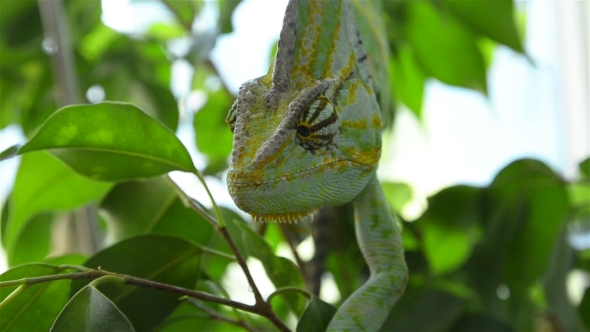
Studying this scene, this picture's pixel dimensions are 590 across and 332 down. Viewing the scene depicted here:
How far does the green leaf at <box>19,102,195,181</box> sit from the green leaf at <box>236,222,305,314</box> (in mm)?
→ 105

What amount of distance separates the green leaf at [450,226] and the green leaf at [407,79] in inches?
13.2

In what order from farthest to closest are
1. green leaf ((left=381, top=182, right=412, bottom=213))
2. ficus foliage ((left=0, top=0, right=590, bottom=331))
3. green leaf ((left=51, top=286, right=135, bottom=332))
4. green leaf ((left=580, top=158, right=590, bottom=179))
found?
green leaf ((left=381, top=182, right=412, bottom=213)) < green leaf ((left=580, top=158, right=590, bottom=179)) < ficus foliage ((left=0, top=0, right=590, bottom=331)) < green leaf ((left=51, top=286, right=135, bottom=332))

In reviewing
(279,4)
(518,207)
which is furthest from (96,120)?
(279,4)

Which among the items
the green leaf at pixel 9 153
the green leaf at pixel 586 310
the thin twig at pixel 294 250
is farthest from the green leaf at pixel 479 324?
the green leaf at pixel 9 153

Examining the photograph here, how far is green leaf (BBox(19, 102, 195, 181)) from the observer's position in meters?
0.61

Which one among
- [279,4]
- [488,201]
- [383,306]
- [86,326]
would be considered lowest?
[488,201]

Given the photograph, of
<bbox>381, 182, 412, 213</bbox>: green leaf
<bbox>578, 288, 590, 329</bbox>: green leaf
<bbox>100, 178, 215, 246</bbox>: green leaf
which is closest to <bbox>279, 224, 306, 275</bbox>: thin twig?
<bbox>100, 178, 215, 246</bbox>: green leaf

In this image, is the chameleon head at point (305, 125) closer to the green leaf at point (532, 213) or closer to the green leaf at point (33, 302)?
the green leaf at point (33, 302)

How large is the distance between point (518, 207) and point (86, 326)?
835 millimetres

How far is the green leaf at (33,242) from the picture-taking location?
93 centimetres

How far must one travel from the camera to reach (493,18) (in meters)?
A: 1.19

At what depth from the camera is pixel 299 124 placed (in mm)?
554

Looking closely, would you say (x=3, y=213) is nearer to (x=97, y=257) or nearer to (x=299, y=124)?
(x=97, y=257)

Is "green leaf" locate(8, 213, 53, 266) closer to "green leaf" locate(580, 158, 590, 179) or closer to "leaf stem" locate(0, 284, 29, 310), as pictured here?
"leaf stem" locate(0, 284, 29, 310)
